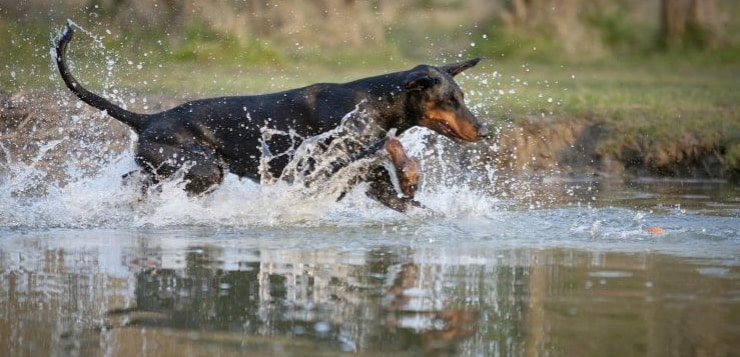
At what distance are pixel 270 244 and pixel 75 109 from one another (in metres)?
6.26

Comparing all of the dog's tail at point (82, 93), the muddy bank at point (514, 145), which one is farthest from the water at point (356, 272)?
the muddy bank at point (514, 145)

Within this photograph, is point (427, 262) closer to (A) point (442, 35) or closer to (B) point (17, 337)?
(B) point (17, 337)

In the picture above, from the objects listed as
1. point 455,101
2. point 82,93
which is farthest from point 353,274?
point 82,93

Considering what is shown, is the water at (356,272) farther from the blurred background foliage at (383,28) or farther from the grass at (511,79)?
the blurred background foliage at (383,28)

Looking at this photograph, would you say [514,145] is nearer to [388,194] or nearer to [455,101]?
[455,101]

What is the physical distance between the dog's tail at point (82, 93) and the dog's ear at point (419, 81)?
200 cm

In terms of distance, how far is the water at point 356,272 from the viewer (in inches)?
204

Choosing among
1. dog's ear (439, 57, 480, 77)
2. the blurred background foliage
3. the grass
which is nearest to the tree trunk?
the blurred background foliage

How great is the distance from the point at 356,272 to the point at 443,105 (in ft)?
8.46

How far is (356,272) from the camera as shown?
22.3ft

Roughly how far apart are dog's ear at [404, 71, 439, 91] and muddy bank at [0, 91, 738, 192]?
13.0ft

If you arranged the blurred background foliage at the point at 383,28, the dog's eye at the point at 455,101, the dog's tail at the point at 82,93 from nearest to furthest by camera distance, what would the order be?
the dog's eye at the point at 455,101
the dog's tail at the point at 82,93
the blurred background foliage at the point at 383,28

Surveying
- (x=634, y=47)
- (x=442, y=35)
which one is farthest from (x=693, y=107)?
(x=442, y=35)

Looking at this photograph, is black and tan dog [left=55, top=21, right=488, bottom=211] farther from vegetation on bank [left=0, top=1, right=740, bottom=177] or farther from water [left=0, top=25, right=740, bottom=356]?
vegetation on bank [left=0, top=1, right=740, bottom=177]
